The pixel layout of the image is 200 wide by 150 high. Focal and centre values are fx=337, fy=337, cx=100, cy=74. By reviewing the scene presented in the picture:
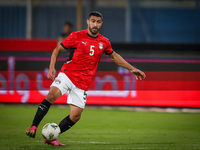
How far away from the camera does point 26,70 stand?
9.34m

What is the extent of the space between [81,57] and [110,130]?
84.9 inches

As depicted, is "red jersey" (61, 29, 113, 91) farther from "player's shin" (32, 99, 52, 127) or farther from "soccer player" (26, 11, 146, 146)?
"player's shin" (32, 99, 52, 127)

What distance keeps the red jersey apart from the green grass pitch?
0.99 metres

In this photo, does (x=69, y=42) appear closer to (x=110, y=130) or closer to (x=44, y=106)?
(x=44, y=106)

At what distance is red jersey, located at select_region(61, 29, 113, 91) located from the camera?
4793mm

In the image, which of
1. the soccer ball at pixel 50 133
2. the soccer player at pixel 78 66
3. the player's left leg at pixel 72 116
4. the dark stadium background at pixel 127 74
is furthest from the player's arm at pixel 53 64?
the dark stadium background at pixel 127 74

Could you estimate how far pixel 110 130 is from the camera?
6.45 meters

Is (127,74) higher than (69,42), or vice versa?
(69,42)

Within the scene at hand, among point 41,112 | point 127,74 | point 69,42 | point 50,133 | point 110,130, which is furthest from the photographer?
point 127,74

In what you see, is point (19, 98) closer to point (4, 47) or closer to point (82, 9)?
point (4, 47)

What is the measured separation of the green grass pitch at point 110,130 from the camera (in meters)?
5.03

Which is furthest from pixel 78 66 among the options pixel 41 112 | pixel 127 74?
pixel 127 74

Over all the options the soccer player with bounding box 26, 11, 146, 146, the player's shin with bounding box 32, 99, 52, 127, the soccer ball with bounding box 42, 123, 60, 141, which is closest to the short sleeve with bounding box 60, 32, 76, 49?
the soccer player with bounding box 26, 11, 146, 146

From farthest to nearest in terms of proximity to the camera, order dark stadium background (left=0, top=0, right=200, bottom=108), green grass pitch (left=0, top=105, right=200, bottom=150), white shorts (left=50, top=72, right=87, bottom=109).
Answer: dark stadium background (left=0, top=0, right=200, bottom=108) → green grass pitch (left=0, top=105, right=200, bottom=150) → white shorts (left=50, top=72, right=87, bottom=109)
